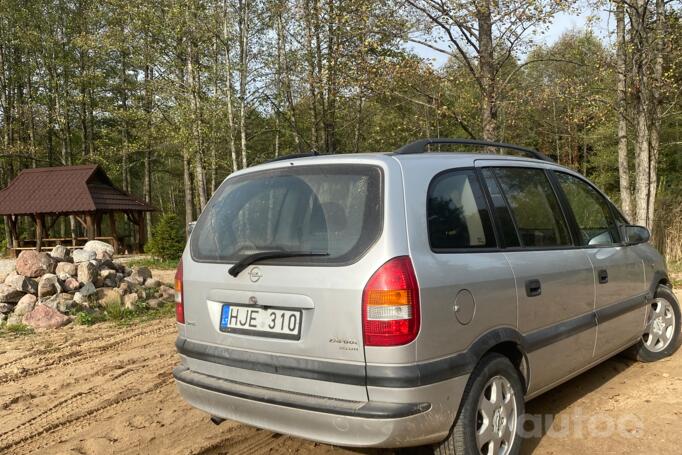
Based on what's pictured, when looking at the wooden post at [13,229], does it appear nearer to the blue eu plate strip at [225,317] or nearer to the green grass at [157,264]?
the green grass at [157,264]

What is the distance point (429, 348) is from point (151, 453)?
2.13 meters

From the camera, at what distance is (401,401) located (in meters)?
2.62

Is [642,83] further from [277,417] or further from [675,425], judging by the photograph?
[277,417]

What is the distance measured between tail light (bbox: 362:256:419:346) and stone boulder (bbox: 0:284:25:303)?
8006 millimetres

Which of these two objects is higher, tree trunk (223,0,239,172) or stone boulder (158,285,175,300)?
tree trunk (223,0,239,172)

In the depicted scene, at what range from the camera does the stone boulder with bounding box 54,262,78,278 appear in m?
9.50

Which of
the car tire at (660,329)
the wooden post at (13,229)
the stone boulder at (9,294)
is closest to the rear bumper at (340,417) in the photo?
the car tire at (660,329)

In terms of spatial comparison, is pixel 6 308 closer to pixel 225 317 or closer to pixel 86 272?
pixel 86 272

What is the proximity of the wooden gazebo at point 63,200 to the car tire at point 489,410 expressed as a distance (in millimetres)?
24210

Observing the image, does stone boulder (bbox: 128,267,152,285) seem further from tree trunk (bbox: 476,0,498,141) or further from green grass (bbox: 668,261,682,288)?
green grass (bbox: 668,261,682,288)

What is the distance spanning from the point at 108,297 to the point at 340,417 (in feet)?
24.6

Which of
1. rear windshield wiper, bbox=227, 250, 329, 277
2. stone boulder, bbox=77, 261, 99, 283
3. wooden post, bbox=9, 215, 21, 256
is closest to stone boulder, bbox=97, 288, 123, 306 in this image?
stone boulder, bbox=77, 261, 99, 283

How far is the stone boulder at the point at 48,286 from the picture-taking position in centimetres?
884

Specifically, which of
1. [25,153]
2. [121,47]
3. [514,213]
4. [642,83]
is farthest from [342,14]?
[25,153]
